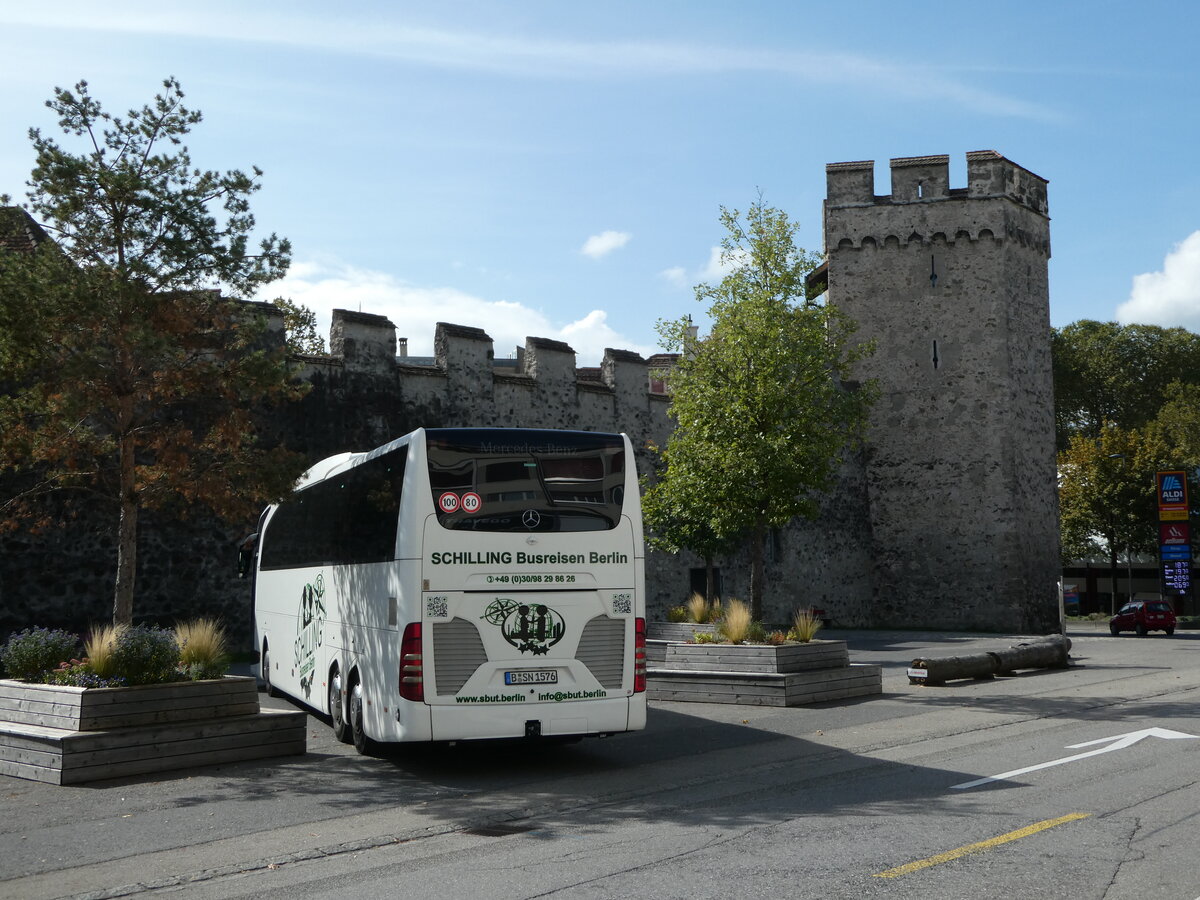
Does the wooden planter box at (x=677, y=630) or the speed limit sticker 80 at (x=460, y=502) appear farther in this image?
the wooden planter box at (x=677, y=630)

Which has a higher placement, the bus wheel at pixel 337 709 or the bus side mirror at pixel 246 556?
the bus side mirror at pixel 246 556

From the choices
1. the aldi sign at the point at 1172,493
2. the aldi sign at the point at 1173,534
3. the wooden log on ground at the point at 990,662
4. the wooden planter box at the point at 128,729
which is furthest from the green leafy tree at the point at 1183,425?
the wooden planter box at the point at 128,729

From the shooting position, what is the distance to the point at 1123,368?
58.2 meters

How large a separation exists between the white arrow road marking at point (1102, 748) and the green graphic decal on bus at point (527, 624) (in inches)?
140

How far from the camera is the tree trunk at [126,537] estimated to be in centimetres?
1220

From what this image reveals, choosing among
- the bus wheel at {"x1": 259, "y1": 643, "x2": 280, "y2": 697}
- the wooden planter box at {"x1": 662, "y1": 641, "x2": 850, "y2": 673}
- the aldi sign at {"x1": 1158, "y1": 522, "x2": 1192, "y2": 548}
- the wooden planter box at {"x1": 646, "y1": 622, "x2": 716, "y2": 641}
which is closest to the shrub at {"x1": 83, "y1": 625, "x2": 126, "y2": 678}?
the bus wheel at {"x1": 259, "y1": 643, "x2": 280, "y2": 697}

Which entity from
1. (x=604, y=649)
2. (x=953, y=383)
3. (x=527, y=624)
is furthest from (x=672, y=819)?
(x=953, y=383)

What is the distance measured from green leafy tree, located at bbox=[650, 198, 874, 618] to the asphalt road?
5.25 m

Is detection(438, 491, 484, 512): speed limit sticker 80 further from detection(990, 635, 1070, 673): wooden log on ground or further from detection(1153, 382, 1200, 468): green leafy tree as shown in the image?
detection(1153, 382, 1200, 468): green leafy tree

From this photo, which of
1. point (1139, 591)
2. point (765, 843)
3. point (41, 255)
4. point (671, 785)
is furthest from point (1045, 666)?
point (1139, 591)

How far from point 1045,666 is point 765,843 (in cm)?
1516

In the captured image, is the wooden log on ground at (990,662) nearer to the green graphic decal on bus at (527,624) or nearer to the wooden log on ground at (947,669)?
the wooden log on ground at (947,669)

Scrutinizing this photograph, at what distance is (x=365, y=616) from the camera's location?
35.8ft

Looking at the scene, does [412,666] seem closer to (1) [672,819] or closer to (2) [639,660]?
(2) [639,660]
